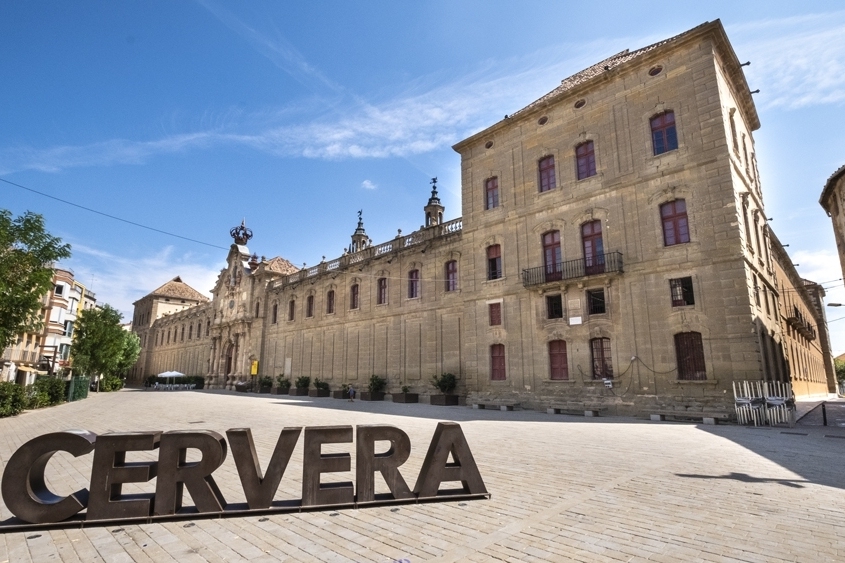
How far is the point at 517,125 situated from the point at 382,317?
49.2 ft

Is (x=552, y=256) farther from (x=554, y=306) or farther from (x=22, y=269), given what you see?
(x=22, y=269)

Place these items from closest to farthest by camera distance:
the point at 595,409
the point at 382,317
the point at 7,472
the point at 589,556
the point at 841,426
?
the point at 589,556 < the point at 7,472 < the point at 841,426 < the point at 595,409 < the point at 382,317

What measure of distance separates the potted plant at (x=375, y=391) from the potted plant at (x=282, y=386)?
11.3 m

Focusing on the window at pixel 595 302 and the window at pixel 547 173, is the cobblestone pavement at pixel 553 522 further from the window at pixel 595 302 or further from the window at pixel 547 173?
the window at pixel 547 173

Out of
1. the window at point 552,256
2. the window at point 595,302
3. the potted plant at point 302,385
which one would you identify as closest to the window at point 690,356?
the window at point 595,302

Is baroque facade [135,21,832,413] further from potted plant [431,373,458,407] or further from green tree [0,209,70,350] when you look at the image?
green tree [0,209,70,350]

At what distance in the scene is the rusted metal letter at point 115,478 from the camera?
5.16 meters

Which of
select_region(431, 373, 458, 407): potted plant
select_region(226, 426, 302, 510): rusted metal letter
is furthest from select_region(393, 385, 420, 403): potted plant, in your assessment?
select_region(226, 426, 302, 510): rusted metal letter

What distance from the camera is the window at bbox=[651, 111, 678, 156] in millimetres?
19078

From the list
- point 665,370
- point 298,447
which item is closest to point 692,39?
point 665,370

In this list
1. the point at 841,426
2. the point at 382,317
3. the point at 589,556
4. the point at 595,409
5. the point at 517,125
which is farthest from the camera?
the point at 382,317

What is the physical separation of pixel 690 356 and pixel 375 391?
18540 mm

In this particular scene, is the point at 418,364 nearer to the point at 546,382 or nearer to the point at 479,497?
the point at 546,382

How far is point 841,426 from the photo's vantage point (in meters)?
14.1
